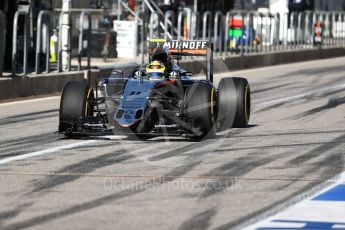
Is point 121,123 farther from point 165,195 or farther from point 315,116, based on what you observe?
point 315,116

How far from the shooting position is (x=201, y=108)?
1316 centimetres

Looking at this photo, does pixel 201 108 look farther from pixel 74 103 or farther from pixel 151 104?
pixel 74 103

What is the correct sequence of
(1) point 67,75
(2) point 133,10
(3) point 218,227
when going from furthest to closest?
1. (2) point 133,10
2. (1) point 67,75
3. (3) point 218,227

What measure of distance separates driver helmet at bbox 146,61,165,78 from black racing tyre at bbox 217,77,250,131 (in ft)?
2.81

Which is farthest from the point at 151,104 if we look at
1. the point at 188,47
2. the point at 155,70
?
the point at 188,47

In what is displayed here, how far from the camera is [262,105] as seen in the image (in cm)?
1961

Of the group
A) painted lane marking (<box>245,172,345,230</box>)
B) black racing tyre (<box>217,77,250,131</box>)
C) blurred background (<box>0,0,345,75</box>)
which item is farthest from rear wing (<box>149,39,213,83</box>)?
blurred background (<box>0,0,345,75</box>)

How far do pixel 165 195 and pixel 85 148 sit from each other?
3325mm

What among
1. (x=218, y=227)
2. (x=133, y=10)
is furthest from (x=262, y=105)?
(x=133, y=10)

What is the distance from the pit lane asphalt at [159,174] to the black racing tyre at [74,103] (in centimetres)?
34

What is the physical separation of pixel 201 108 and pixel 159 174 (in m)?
Answer: 2.65

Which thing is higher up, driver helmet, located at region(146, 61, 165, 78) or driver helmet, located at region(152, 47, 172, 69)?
driver helmet, located at region(152, 47, 172, 69)

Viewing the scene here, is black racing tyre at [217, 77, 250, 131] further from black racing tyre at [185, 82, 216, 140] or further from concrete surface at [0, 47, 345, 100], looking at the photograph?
concrete surface at [0, 47, 345, 100]

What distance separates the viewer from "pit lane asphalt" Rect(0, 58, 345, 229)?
8.46 meters
